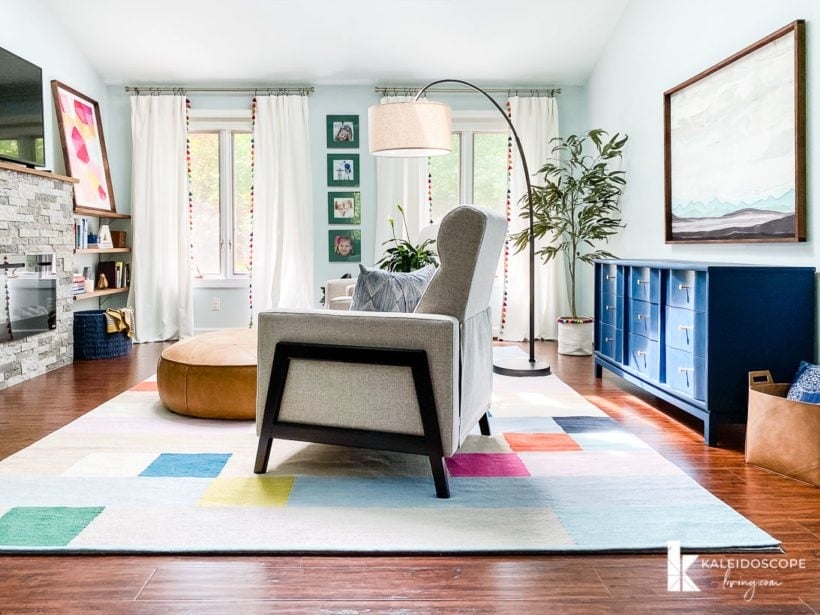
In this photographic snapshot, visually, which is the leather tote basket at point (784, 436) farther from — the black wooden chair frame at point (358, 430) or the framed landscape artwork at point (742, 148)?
the black wooden chair frame at point (358, 430)

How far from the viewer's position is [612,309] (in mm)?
4223

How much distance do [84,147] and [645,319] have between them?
4.62 metres

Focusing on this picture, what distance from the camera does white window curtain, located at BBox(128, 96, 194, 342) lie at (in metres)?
6.27

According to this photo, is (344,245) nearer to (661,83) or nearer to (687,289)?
(661,83)

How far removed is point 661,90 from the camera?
4684mm

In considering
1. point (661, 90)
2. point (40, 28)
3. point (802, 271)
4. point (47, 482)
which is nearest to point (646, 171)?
point (661, 90)

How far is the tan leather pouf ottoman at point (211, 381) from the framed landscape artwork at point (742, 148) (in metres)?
2.50

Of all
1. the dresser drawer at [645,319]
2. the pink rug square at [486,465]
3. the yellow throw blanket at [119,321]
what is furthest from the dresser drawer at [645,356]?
→ the yellow throw blanket at [119,321]

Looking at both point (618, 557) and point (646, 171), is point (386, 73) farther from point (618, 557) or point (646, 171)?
point (618, 557)

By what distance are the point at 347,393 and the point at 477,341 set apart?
570 mm

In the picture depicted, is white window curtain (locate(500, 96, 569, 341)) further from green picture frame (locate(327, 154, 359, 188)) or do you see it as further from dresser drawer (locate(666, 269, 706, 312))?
dresser drawer (locate(666, 269, 706, 312))

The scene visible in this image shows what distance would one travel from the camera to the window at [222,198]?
6.54 m

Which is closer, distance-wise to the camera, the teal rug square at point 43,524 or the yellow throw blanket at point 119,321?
the teal rug square at point 43,524

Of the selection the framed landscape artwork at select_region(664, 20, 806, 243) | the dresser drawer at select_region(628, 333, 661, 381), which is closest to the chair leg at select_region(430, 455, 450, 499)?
the dresser drawer at select_region(628, 333, 661, 381)
